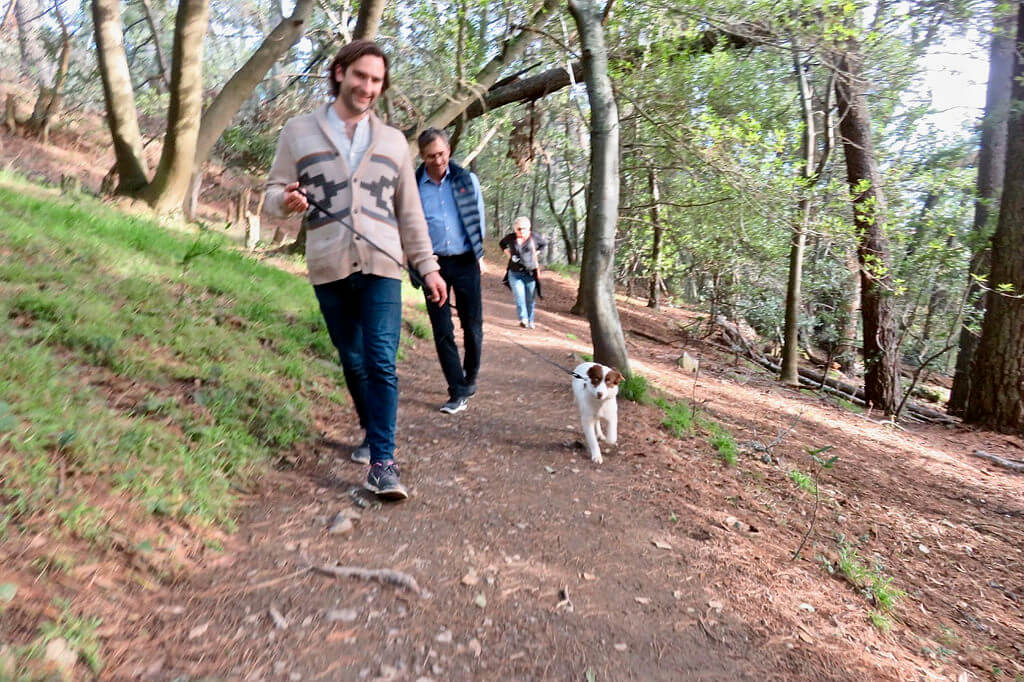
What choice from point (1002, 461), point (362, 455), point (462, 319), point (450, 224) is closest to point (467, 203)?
point (450, 224)

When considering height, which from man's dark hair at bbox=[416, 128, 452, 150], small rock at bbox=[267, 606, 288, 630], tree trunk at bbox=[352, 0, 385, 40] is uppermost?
tree trunk at bbox=[352, 0, 385, 40]

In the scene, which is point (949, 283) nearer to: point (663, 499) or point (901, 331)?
point (901, 331)

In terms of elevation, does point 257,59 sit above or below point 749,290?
above

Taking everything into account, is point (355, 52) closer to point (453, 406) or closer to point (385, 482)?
point (385, 482)

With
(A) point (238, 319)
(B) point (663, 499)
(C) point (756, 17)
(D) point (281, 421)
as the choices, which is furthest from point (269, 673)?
(C) point (756, 17)

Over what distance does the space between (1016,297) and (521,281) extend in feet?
21.4

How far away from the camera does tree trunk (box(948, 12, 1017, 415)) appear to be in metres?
8.12

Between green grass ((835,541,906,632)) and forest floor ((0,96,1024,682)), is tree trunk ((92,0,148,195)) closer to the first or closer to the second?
forest floor ((0,96,1024,682))

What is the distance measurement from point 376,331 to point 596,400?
178 cm

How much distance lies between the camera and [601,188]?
542 centimetres

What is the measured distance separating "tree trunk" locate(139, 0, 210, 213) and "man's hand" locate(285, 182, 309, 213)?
238 inches

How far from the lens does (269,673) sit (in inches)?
74.6

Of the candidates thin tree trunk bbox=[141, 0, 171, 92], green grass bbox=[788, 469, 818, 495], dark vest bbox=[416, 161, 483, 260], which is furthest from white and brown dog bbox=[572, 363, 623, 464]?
thin tree trunk bbox=[141, 0, 171, 92]

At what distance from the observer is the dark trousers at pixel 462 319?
452 centimetres
